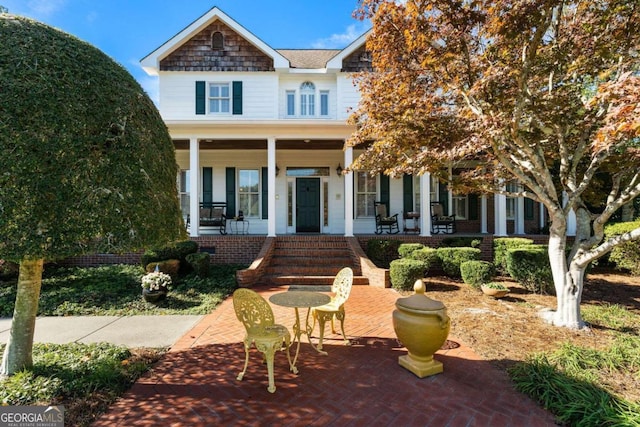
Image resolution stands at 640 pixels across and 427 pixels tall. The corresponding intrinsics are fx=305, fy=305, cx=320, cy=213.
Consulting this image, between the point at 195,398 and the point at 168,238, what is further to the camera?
the point at 168,238

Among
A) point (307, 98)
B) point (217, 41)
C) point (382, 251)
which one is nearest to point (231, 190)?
point (307, 98)

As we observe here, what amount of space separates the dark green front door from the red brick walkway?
8.14 m

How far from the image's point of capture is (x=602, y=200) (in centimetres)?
684

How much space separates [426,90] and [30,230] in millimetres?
5893

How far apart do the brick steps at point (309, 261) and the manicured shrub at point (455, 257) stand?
2.30 metres

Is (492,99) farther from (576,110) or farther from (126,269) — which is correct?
(126,269)

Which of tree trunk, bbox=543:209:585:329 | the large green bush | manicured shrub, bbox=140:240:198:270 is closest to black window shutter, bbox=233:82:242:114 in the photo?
manicured shrub, bbox=140:240:198:270

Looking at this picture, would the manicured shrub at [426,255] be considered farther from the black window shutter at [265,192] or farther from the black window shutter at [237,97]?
the black window shutter at [237,97]

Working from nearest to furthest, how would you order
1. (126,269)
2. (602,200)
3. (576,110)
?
(576,110) → (602,200) → (126,269)

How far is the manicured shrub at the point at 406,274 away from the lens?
24.3 ft

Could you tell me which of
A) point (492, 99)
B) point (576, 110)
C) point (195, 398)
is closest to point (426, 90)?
point (492, 99)

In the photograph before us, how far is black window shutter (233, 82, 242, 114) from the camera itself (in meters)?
11.7

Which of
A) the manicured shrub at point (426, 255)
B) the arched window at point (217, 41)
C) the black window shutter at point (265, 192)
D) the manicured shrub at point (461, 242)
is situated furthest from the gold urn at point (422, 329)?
the arched window at point (217, 41)

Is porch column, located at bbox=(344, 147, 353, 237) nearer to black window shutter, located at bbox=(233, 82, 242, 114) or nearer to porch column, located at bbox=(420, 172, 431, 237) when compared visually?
porch column, located at bbox=(420, 172, 431, 237)
